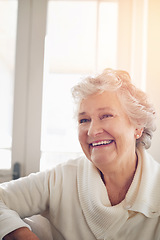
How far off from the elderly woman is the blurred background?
0.56 meters

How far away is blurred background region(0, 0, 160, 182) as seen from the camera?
1.83m

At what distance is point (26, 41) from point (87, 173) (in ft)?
3.93

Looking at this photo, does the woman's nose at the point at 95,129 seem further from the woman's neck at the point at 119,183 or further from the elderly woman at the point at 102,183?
the woman's neck at the point at 119,183

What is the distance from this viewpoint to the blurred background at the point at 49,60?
183cm

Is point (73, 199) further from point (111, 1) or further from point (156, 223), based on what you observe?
point (111, 1)

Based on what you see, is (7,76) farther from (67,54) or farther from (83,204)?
(83,204)

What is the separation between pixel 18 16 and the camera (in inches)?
72.8

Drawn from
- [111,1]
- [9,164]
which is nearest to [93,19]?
[111,1]

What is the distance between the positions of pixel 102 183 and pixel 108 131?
29 cm

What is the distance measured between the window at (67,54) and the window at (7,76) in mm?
272

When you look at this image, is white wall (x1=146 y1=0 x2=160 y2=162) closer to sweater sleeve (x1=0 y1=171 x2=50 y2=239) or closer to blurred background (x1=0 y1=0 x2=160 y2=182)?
blurred background (x1=0 y1=0 x2=160 y2=182)

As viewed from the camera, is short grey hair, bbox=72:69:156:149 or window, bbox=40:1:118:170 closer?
short grey hair, bbox=72:69:156:149

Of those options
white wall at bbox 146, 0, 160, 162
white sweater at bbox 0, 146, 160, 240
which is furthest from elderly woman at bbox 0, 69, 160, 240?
white wall at bbox 146, 0, 160, 162

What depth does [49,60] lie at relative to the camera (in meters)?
1.87
